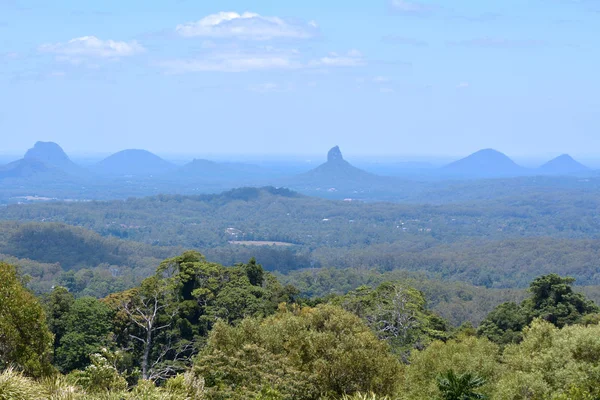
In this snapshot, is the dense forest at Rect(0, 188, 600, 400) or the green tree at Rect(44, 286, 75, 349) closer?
the dense forest at Rect(0, 188, 600, 400)

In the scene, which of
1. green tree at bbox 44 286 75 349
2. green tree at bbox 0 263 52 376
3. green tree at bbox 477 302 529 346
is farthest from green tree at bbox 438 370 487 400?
green tree at bbox 44 286 75 349

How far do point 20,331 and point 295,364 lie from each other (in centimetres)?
857

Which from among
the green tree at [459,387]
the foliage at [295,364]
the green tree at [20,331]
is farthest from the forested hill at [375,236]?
the green tree at [20,331]

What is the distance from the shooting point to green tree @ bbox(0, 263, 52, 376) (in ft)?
57.8

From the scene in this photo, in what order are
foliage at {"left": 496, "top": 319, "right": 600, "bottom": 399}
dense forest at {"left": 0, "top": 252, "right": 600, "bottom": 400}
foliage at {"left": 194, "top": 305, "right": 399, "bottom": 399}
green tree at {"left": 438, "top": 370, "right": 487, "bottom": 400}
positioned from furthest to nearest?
foliage at {"left": 194, "top": 305, "right": 399, "bottom": 399}
foliage at {"left": 496, "top": 319, "right": 600, "bottom": 399}
dense forest at {"left": 0, "top": 252, "right": 600, "bottom": 400}
green tree at {"left": 438, "top": 370, "right": 487, "bottom": 400}

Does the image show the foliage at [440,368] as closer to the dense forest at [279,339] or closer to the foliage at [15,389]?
the dense forest at [279,339]

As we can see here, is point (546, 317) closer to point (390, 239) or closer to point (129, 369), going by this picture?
point (129, 369)

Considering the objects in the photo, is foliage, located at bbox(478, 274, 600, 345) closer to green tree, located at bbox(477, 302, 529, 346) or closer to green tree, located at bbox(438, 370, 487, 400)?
green tree, located at bbox(477, 302, 529, 346)

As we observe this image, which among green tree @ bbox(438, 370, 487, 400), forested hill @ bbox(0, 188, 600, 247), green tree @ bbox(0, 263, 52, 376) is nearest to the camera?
green tree @ bbox(438, 370, 487, 400)

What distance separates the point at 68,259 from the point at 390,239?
8159 cm

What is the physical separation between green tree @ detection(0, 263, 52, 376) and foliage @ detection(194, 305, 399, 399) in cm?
492

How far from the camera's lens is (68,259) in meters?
→ 109

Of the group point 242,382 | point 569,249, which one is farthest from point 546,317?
point 569,249

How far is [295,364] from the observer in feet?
63.3
